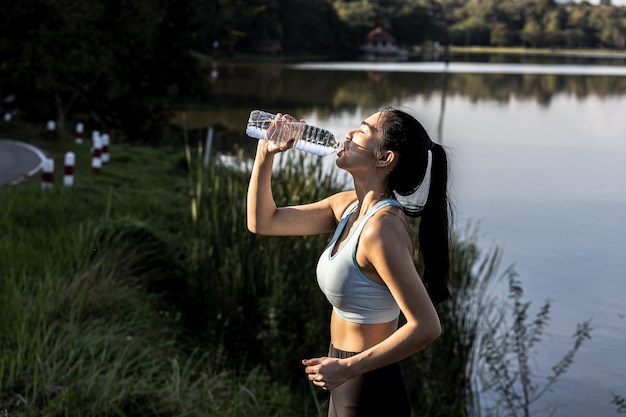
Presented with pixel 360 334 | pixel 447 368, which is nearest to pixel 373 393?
pixel 360 334

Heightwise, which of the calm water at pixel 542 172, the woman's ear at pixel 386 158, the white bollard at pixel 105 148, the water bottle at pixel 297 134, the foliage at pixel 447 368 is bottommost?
the calm water at pixel 542 172

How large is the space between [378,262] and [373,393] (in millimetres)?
463

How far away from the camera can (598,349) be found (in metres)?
12.1

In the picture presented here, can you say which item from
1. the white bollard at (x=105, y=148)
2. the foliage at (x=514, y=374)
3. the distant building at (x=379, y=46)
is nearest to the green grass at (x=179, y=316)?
the foliage at (x=514, y=374)

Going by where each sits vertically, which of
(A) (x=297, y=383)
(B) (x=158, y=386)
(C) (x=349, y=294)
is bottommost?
(A) (x=297, y=383)

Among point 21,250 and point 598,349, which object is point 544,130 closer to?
point 598,349

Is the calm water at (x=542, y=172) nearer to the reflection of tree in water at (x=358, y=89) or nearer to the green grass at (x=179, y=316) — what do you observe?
the reflection of tree in water at (x=358, y=89)

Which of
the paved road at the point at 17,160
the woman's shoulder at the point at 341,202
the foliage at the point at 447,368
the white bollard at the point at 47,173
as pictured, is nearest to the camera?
the woman's shoulder at the point at 341,202

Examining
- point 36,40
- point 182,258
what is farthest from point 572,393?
point 36,40

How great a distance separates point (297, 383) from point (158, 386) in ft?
7.74

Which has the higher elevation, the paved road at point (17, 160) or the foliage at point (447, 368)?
the foliage at point (447, 368)

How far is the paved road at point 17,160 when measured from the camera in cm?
1652

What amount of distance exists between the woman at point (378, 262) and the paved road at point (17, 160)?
12.9 metres

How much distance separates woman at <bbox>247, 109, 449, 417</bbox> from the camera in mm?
2961
